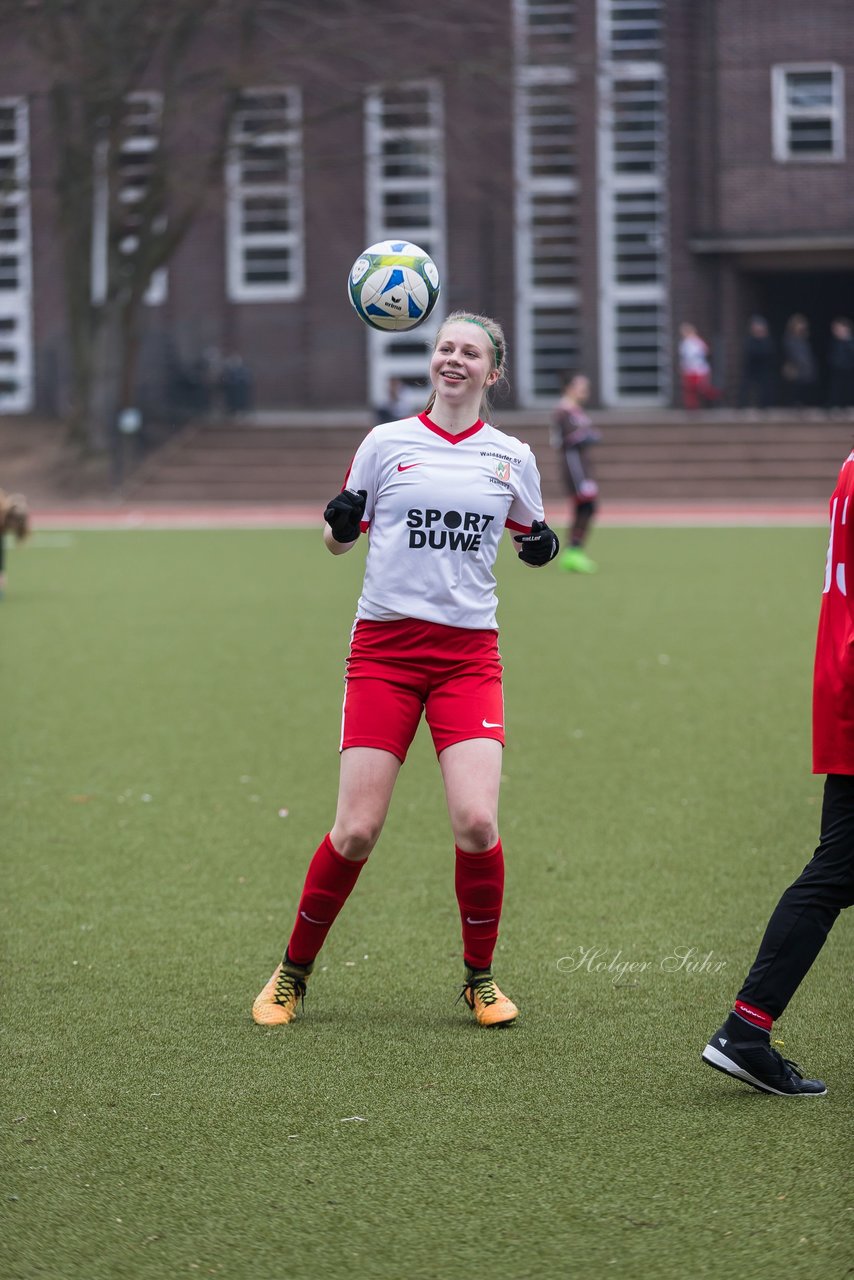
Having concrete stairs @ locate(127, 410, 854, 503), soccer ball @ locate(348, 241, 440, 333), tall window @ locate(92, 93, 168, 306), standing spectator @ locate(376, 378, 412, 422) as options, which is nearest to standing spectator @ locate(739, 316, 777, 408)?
concrete stairs @ locate(127, 410, 854, 503)

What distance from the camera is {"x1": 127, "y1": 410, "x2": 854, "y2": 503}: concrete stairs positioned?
102 ft

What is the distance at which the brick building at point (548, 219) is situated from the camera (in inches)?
1507

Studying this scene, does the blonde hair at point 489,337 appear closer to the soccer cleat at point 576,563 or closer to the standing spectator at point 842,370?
the soccer cleat at point 576,563

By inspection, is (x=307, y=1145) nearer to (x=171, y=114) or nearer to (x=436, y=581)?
(x=436, y=581)

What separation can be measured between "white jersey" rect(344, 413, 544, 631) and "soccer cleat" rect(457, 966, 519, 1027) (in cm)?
100

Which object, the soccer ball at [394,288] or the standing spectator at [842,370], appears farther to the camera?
the standing spectator at [842,370]

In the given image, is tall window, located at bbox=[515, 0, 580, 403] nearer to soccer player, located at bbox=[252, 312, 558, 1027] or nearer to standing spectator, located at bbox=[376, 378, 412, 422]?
standing spectator, located at bbox=[376, 378, 412, 422]

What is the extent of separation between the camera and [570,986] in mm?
5461

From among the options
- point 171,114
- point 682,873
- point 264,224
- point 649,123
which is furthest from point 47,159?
point 682,873

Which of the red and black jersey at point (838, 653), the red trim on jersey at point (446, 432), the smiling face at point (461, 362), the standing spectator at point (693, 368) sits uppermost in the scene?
the standing spectator at point (693, 368)

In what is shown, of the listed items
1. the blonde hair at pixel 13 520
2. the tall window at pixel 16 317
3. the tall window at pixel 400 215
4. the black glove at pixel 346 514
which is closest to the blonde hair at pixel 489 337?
the black glove at pixel 346 514

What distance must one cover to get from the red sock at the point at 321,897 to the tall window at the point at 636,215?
35.9m

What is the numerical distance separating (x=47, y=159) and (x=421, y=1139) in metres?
40.5

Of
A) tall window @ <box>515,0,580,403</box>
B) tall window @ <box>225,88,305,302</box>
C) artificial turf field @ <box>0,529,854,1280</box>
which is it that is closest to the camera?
artificial turf field @ <box>0,529,854,1280</box>
